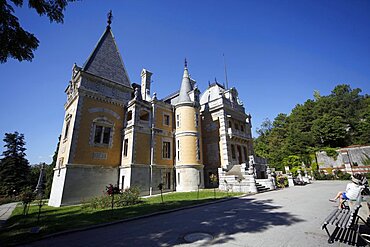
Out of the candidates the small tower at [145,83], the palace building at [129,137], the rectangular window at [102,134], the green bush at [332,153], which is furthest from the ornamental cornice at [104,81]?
the green bush at [332,153]

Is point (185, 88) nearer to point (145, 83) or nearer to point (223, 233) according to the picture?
Answer: point (145, 83)

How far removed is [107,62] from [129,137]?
10.8 meters

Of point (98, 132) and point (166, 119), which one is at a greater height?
point (166, 119)

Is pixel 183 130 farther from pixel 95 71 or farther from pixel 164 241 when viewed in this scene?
pixel 164 241

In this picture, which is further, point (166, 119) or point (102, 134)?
point (166, 119)

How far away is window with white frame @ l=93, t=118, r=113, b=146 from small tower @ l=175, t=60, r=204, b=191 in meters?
8.46

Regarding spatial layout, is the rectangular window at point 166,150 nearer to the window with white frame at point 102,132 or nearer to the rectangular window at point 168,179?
the rectangular window at point 168,179

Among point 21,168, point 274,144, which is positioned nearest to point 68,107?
point 21,168

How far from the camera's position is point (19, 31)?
6.75m

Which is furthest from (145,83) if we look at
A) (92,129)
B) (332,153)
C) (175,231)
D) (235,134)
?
(332,153)

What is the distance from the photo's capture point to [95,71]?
68.3ft

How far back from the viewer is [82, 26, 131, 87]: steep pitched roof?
21092 millimetres

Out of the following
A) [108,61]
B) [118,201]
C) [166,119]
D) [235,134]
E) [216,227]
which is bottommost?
[216,227]

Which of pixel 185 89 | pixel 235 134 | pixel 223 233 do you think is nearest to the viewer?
pixel 223 233
